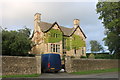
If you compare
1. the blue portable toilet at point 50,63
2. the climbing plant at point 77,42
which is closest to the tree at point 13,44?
the blue portable toilet at point 50,63

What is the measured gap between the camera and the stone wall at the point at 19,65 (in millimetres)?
15680

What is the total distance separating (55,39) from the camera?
38.5 meters

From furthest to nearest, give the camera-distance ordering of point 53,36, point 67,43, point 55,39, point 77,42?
point 77,42 < point 67,43 < point 55,39 < point 53,36

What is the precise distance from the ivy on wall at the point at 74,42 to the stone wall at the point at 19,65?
23962 mm

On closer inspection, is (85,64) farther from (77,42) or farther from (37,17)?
(37,17)

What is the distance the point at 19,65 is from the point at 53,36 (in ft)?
72.5

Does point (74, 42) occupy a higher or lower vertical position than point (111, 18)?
lower

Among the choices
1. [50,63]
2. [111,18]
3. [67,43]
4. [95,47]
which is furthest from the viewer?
[95,47]

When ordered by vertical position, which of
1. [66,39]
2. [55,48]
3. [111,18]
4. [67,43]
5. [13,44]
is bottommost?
[55,48]

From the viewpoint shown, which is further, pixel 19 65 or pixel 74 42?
pixel 74 42

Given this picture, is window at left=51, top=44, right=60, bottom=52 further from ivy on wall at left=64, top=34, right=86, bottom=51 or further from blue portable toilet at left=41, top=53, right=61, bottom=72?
blue portable toilet at left=41, top=53, right=61, bottom=72

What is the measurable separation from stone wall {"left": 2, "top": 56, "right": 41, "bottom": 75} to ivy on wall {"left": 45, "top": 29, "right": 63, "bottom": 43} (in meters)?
18.6

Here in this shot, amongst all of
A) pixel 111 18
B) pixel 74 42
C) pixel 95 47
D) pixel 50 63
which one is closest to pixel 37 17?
pixel 74 42

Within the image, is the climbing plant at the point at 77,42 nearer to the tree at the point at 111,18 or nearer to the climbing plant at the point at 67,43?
the climbing plant at the point at 67,43
